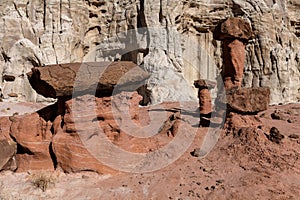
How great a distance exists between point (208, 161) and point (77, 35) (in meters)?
16.3

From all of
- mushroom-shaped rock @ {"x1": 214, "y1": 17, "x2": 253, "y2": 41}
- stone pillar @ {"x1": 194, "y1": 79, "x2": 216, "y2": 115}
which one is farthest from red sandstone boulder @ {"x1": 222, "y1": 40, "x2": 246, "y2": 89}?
stone pillar @ {"x1": 194, "y1": 79, "x2": 216, "y2": 115}

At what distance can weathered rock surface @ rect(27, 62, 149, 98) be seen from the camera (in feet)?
21.4

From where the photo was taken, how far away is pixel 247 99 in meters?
7.09

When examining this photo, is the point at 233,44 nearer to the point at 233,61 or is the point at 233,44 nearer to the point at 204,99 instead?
the point at 233,61

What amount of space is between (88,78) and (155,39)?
13551mm

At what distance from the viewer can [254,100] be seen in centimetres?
711

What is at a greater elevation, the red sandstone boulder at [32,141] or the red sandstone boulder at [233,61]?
the red sandstone boulder at [233,61]

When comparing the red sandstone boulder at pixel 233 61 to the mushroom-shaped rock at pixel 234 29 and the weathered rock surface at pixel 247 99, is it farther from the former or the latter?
the weathered rock surface at pixel 247 99

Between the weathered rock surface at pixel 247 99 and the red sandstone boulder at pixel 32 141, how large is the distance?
12.3ft

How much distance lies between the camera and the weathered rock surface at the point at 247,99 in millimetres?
7074

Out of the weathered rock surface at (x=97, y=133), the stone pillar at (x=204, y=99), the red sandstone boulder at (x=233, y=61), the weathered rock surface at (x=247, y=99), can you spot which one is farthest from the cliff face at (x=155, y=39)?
the weathered rock surface at (x=97, y=133)

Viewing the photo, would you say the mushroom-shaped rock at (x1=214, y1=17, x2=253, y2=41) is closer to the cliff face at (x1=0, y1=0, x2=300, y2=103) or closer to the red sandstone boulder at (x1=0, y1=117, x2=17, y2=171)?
the red sandstone boulder at (x1=0, y1=117, x2=17, y2=171)

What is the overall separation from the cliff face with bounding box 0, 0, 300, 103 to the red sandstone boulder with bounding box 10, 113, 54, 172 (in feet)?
32.9

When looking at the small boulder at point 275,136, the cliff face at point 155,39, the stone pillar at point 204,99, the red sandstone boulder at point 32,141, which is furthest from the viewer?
the cliff face at point 155,39
